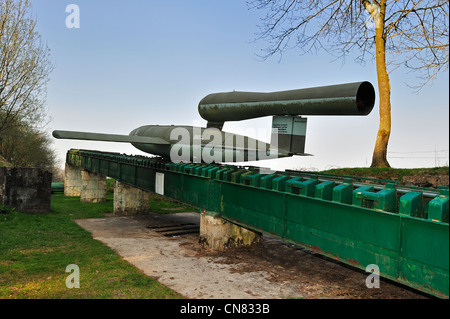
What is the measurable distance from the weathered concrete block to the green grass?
2818 millimetres

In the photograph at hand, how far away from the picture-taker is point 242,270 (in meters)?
11.9

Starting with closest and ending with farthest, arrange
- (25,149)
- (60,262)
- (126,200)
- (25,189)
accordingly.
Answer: (60,262) → (25,189) → (126,200) → (25,149)

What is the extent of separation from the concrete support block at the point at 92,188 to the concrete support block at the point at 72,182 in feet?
24.5

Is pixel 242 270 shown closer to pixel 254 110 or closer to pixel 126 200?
pixel 254 110

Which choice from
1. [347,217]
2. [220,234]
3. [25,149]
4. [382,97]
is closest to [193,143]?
[220,234]

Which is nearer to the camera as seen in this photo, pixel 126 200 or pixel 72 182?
pixel 126 200

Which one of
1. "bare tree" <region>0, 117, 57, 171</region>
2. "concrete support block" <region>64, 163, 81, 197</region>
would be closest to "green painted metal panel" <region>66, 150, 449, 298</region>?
"concrete support block" <region>64, 163, 81, 197</region>

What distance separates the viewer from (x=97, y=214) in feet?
78.7

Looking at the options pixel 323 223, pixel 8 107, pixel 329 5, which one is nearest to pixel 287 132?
pixel 323 223

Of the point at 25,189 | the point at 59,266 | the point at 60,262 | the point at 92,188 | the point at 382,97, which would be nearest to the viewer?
the point at 59,266

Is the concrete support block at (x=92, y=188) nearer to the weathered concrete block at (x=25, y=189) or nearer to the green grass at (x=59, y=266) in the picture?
the weathered concrete block at (x=25, y=189)

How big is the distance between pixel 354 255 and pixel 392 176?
43.0ft

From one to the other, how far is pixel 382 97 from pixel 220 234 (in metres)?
16.4

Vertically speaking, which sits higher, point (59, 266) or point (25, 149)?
point (25, 149)
